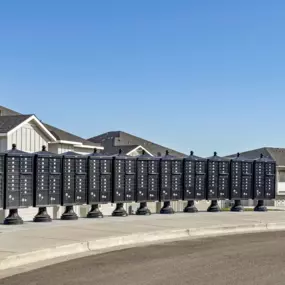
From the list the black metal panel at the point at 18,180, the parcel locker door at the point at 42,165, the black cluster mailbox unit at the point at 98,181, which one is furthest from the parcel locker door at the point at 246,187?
the black metal panel at the point at 18,180

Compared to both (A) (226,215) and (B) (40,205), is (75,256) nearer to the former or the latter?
(B) (40,205)

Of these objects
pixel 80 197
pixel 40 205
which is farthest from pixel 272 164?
pixel 40 205

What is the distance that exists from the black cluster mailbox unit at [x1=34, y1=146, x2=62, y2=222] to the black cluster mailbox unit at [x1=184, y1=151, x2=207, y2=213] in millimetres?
Result: 5687

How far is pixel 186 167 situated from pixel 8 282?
1306 cm

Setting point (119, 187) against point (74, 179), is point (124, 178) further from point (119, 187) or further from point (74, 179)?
point (74, 179)

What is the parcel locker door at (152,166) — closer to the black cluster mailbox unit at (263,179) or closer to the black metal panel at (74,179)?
the black metal panel at (74,179)

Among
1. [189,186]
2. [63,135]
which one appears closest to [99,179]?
[189,186]

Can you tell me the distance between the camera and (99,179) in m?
18.6

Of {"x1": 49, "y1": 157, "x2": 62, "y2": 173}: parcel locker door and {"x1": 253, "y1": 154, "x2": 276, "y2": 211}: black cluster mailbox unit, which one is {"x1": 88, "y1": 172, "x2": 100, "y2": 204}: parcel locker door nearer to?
{"x1": 49, "y1": 157, "x2": 62, "y2": 173}: parcel locker door

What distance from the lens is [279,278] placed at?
29.9ft

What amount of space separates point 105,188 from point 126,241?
17.5 feet

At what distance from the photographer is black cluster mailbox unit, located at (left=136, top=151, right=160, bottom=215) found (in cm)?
1989

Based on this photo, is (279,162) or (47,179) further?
(279,162)

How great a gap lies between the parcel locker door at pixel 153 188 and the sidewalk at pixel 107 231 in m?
0.88
